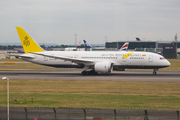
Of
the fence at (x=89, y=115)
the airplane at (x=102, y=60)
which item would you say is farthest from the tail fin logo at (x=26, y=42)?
the fence at (x=89, y=115)

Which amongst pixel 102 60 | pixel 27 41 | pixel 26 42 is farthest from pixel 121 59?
pixel 26 42

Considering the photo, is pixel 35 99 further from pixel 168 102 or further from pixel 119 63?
pixel 119 63

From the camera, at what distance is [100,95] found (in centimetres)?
2636

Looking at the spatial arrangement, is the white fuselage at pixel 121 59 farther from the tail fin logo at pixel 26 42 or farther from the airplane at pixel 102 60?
the tail fin logo at pixel 26 42

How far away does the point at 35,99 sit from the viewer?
2438 centimetres

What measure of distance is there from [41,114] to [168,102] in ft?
40.9

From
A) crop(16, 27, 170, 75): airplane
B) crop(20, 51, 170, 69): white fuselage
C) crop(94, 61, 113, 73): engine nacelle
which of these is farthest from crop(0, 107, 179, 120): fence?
crop(20, 51, 170, 69): white fuselage

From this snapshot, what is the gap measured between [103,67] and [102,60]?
3409 mm

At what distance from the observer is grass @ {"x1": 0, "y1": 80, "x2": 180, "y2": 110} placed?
22.2 m

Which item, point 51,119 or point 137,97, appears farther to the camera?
point 137,97

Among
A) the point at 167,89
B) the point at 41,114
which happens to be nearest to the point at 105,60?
the point at 167,89

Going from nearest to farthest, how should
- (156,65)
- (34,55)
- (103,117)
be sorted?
(103,117) → (156,65) → (34,55)

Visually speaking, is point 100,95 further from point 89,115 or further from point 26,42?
point 26,42

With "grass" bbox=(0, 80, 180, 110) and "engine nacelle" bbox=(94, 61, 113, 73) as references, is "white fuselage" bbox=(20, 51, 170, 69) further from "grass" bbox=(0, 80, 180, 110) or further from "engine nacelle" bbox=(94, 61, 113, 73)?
"grass" bbox=(0, 80, 180, 110)
